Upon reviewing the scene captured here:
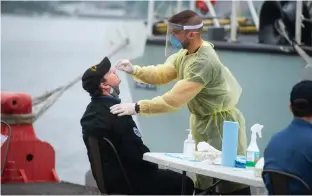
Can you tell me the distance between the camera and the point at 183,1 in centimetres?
1033

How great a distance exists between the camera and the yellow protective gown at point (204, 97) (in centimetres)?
511

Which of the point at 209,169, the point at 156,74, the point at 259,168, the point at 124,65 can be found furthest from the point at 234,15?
the point at 259,168

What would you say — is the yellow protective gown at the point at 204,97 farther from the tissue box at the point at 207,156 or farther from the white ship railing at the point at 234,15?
the white ship railing at the point at 234,15

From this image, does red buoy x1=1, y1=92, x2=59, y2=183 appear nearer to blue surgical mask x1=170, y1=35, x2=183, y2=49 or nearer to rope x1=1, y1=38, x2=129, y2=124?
rope x1=1, y1=38, x2=129, y2=124

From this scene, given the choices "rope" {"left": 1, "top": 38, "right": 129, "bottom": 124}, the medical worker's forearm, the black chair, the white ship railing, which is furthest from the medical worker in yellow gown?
the white ship railing

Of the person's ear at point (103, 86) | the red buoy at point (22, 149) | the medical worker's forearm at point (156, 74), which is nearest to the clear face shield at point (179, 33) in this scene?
the medical worker's forearm at point (156, 74)

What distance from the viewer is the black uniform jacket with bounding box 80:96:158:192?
5.26 metres

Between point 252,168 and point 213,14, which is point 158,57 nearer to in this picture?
point 213,14

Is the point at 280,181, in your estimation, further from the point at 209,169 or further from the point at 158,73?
the point at 158,73

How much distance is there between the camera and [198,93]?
5.24m

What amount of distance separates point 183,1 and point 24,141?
3722 mm

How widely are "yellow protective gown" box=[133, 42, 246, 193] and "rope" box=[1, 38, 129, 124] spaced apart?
2.01 m

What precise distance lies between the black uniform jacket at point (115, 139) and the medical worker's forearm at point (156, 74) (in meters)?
0.37

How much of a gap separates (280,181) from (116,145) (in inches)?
59.2
